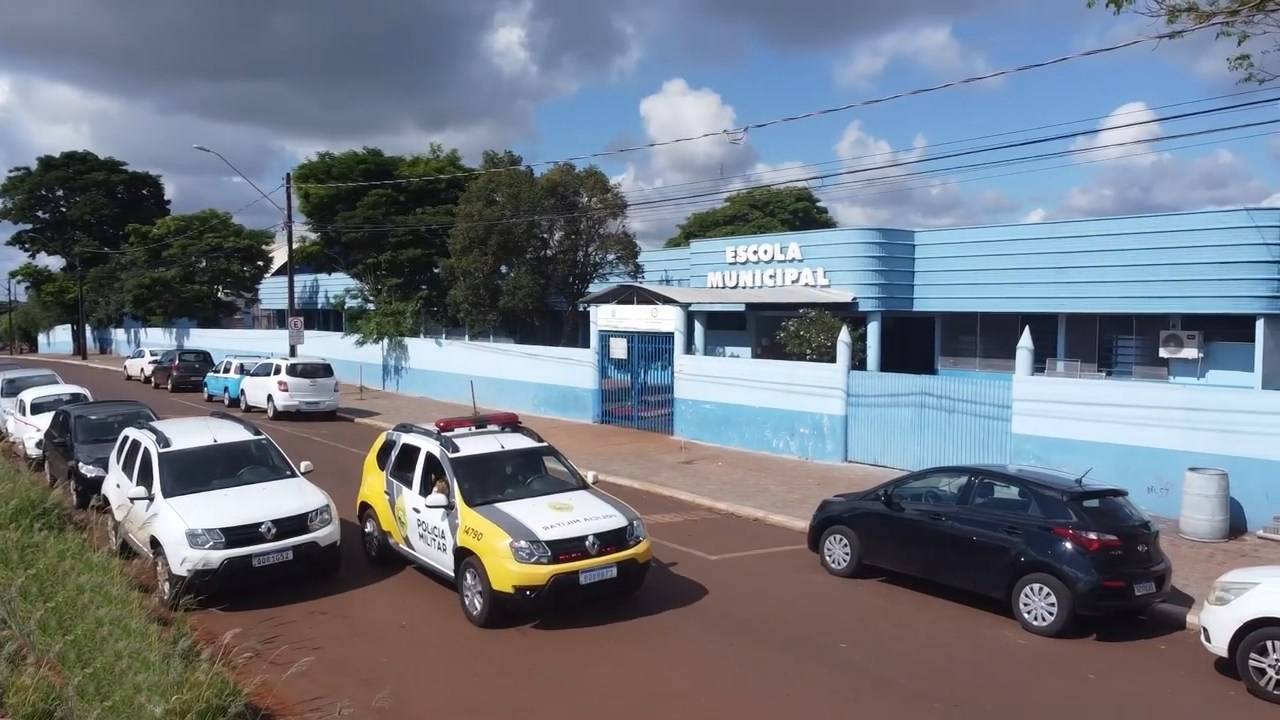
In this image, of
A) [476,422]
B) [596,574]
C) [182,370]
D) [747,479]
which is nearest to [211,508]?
[476,422]

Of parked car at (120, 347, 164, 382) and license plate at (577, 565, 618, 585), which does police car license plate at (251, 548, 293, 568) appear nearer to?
license plate at (577, 565, 618, 585)

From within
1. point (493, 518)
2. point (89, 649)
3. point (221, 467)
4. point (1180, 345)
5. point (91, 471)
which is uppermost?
point (1180, 345)

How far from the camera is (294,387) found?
25234 mm

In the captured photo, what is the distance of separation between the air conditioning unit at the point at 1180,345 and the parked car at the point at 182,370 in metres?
29.0

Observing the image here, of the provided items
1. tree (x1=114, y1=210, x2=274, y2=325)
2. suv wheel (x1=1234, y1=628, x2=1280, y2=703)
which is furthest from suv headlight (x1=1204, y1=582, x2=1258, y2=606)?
tree (x1=114, y1=210, x2=274, y2=325)

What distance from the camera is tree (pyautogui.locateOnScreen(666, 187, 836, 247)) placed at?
5941 centimetres

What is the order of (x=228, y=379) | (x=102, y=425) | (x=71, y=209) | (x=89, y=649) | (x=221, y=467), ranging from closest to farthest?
(x=89, y=649) → (x=221, y=467) → (x=102, y=425) → (x=228, y=379) → (x=71, y=209)

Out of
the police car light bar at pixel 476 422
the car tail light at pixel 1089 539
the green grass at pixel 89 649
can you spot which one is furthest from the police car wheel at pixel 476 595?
the car tail light at pixel 1089 539

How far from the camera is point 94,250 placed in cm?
5881

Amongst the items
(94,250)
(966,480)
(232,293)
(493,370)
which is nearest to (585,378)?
(493,370)

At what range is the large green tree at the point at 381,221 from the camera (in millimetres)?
37312

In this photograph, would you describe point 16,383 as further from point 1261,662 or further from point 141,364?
point 1261,662

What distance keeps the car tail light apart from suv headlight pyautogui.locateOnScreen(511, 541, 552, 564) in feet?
14.6

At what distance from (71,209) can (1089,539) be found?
215 ft
